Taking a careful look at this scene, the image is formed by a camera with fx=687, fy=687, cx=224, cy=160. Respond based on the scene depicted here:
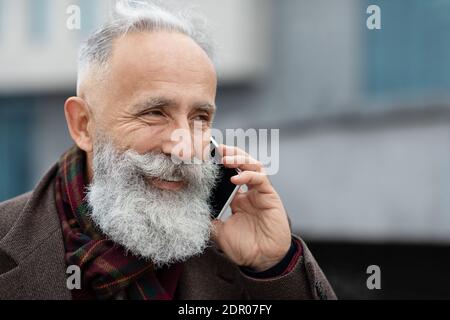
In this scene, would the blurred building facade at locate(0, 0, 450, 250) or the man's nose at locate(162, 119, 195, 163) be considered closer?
the man's nose at locate(162, 119, 195, 163)

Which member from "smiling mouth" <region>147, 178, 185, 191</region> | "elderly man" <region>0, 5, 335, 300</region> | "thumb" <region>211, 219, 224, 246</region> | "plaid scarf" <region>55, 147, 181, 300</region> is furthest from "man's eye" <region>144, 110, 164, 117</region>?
"thumb" <region>211, 219, 224, 246</region>

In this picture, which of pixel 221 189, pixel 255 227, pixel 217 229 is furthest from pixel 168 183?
pixel 255 227

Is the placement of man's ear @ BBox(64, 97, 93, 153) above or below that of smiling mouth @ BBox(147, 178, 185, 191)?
above

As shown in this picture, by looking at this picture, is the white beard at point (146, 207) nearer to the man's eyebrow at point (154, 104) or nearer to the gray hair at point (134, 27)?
the man's eyebrow at point (154, 104)

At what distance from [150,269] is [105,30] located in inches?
43.3

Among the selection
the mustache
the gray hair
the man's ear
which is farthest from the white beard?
the gray hair

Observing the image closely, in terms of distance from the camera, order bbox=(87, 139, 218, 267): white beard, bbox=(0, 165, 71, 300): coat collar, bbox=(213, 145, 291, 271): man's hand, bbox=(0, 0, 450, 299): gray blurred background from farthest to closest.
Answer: bbox=(0, 0, 450, 299): gray blurred background < bbox=(213, 145, 291, 271): man's hand < bbox=(87, 139, 218, 267): white beard < bbox=(0, 165, 71, 300): coat collar

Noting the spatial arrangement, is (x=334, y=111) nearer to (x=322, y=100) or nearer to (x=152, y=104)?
(x=322, y=100)

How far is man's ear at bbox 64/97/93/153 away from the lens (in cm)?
316

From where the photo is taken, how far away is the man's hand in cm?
311

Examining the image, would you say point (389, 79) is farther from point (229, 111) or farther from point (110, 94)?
point (110, 94)

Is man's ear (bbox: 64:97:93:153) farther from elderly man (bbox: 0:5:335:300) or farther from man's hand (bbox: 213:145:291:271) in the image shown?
man's hand (bbox: 213:145:291:271)

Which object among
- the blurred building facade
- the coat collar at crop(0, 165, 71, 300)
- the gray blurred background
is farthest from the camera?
the blurred building facade

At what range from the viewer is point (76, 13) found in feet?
12.8
